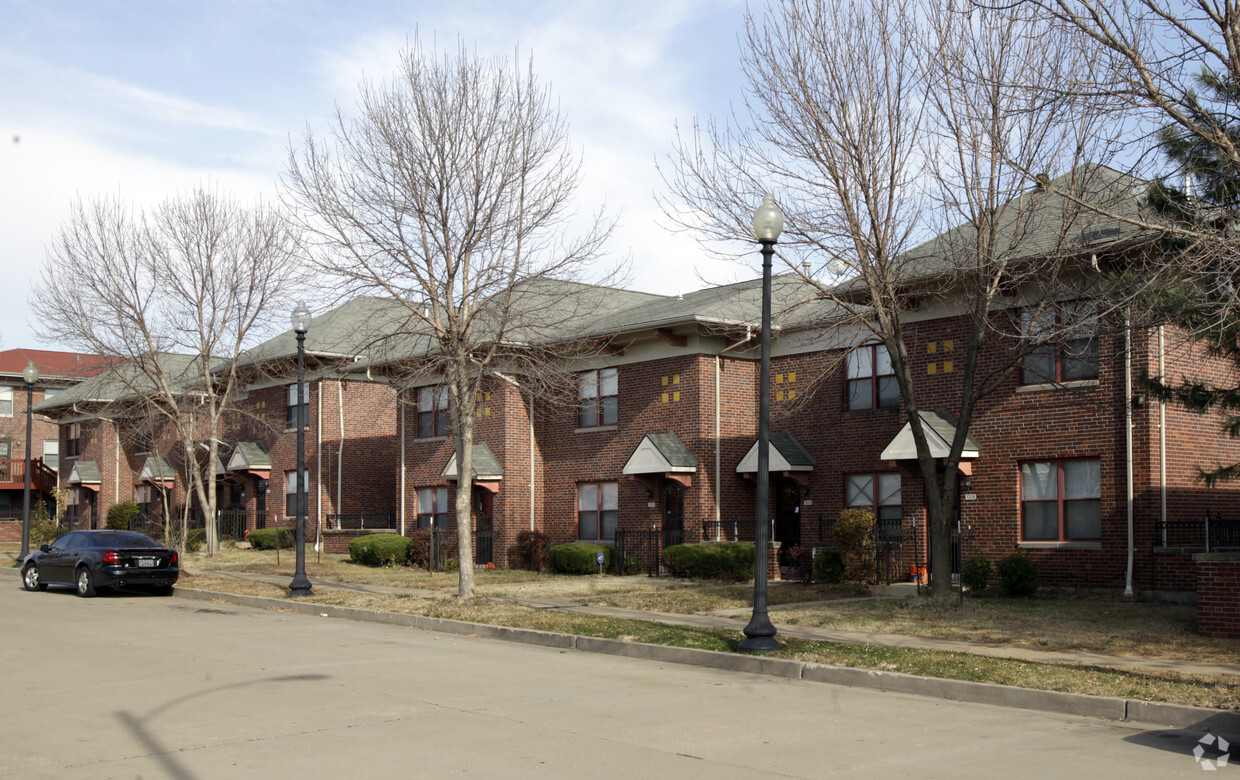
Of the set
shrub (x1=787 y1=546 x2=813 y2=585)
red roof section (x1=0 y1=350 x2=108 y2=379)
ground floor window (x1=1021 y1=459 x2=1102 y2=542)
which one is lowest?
shrub (x1=787 y1=546 x2=813 y2=585)

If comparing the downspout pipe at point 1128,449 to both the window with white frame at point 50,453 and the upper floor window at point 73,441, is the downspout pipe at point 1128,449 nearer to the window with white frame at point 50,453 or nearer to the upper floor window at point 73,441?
the upper floor window at point 73,441

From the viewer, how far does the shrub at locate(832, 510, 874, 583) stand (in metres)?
22.7

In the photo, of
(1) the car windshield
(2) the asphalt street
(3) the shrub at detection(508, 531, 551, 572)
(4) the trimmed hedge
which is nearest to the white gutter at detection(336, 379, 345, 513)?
(3) the shrub at detection(508, 531, 551, 572)

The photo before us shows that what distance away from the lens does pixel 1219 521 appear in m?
18.7

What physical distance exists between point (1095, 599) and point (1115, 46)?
11.2 meters

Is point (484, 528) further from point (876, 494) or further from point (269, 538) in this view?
point (876, 494)

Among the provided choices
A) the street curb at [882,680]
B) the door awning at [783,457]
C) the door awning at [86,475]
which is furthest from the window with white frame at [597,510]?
the door awning at [86,475]

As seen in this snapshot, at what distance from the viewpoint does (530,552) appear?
29.7 meters

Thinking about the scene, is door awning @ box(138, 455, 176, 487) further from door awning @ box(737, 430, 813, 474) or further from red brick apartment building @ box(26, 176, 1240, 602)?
door awning @ box(737, 430, 813, 474)

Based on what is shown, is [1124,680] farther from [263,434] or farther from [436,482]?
[263,434]

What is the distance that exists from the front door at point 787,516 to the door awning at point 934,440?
421 cm

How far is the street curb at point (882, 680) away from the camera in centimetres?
995

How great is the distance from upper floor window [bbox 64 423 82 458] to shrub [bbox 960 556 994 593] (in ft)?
149

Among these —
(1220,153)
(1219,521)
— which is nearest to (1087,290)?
(1219,521)
